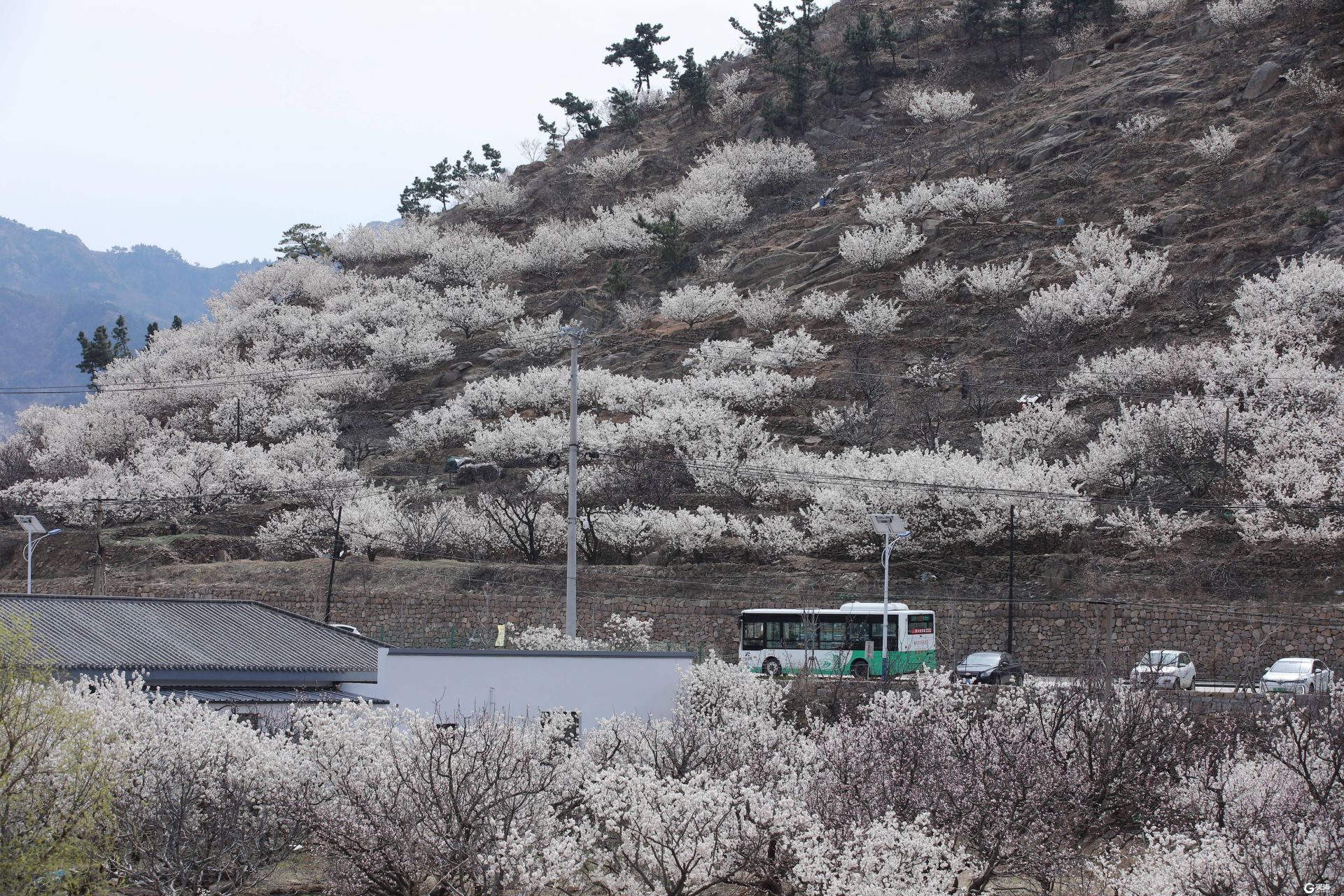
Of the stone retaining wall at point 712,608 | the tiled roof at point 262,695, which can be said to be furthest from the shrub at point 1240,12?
the tiled roof at point 262,695

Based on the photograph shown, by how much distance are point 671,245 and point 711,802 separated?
5505 cm

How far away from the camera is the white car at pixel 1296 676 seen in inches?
950

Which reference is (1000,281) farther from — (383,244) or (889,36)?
(383,244)

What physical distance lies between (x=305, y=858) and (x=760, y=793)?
814 centimetres

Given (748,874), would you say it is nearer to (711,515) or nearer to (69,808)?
(69,808)

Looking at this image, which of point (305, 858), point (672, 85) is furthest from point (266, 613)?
point (672, 85)

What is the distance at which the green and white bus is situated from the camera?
95.1 feet

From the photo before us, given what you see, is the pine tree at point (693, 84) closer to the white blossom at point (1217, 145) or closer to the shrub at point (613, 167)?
the shrub at point (613, 167)

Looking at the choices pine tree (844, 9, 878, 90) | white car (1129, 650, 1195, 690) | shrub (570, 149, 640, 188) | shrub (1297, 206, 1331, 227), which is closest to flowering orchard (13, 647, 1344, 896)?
white car (1129, 650, 1195, 690)

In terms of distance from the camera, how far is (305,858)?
19.5 m

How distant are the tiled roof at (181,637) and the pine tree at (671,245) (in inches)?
1805

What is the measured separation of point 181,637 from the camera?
2241 centimetres

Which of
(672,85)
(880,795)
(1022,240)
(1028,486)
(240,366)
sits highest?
(672,85)

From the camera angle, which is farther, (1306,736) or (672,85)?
(672,85)
